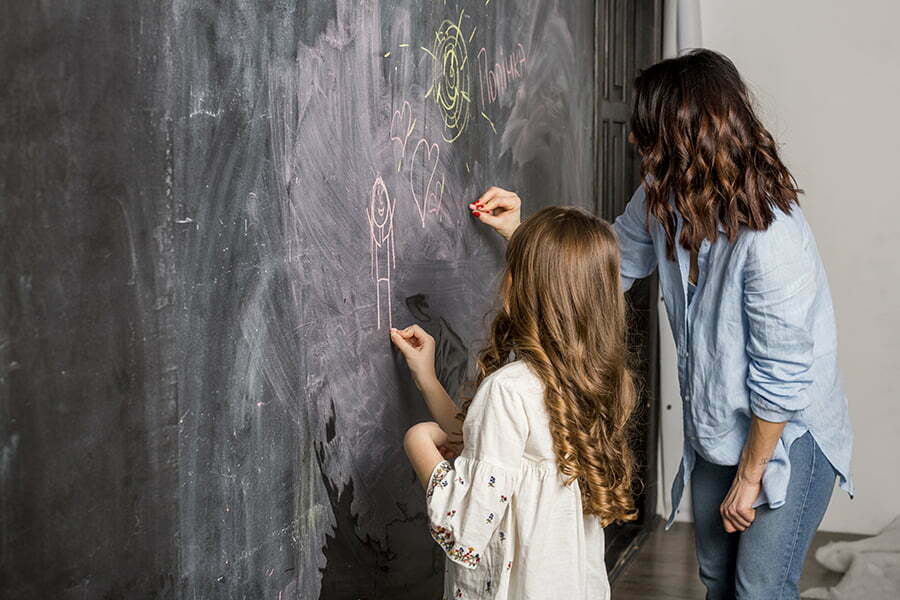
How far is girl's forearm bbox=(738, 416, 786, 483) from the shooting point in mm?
1810

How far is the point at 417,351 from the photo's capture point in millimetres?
1821

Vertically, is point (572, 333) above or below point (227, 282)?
below

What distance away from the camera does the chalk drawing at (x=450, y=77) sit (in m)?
1.94

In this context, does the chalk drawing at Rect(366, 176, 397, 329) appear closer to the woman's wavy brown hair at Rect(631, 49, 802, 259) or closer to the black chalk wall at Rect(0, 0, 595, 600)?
the black chalk wall at Rect(0, 0, 595, 600)

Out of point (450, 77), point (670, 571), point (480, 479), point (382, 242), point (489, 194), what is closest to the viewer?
point (480, 479)

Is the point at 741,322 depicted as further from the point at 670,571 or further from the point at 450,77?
the point at 670,571

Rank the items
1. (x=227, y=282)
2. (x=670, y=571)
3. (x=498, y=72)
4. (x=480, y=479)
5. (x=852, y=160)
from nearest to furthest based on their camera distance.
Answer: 1. (x=227, y=282)
2. (x=480, y=479)
3. (x=498, y=72)
4. (x=670, y=571)
5. (x=852, y=160)

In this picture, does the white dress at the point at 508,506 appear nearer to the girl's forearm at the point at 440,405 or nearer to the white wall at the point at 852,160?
the girl's forearm at the point at 440,405

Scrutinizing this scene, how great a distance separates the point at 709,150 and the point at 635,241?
18.0 inches

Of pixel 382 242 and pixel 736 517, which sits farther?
pixel 736 517

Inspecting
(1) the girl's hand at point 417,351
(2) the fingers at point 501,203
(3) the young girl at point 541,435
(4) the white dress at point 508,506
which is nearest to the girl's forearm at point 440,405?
(1) the girl's hand at point 417,351

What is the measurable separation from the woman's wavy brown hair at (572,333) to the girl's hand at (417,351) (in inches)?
8.3

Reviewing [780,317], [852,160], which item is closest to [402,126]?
[780,317]

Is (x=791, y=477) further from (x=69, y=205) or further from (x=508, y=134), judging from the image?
(x=69, y=205)
